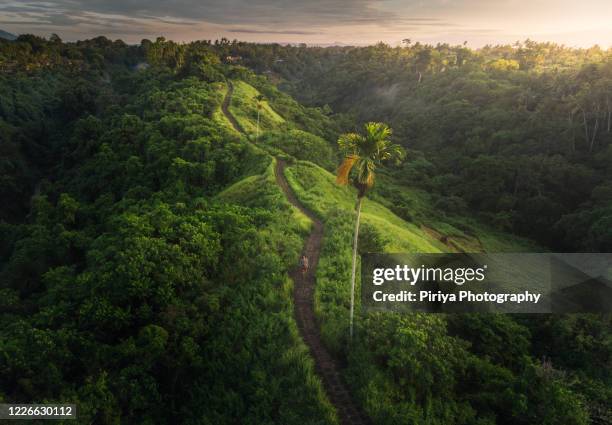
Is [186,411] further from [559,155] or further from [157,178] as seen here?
[559,155]

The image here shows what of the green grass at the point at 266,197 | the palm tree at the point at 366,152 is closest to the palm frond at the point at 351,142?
the palm tree at the point at 366,152

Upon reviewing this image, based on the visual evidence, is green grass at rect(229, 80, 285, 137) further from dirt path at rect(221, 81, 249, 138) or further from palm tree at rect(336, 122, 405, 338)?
palm tree at rect(336, 122, 405, 338)

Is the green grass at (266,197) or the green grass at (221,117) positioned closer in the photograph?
the green grass at (266,197)

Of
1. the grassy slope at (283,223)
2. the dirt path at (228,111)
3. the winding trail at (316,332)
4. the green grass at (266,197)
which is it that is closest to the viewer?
the winding trail at (316,332)

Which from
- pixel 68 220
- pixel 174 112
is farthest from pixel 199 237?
pixel 174 112

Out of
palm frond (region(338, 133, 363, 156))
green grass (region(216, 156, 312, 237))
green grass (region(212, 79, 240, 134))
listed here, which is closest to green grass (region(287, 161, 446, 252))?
green grass (region(216, 156, 312, 237))

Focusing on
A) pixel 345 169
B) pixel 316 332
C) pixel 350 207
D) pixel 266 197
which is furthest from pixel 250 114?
pixel 345 169

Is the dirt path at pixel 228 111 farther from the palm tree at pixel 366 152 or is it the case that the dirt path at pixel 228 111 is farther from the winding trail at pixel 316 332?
the palm tree at pixel 366 152

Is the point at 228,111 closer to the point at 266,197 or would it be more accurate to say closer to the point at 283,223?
the point at 266,197
